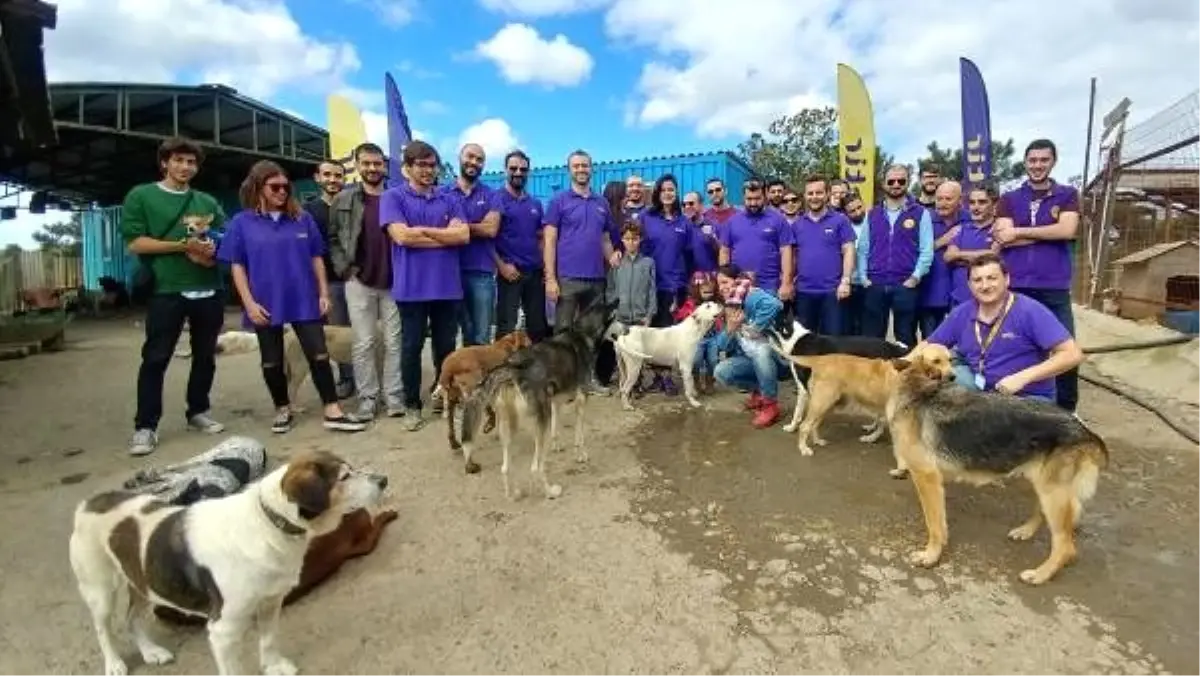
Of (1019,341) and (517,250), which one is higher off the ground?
(517,250)

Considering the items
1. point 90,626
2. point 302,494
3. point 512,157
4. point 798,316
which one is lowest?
point 90,626

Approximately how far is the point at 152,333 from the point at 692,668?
4595 millimetres

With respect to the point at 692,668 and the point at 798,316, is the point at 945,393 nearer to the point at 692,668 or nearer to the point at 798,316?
the point at 692,668

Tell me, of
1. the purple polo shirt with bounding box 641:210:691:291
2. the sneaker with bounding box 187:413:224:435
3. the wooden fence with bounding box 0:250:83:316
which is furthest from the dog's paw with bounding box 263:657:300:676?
the wooden fence with bounding box 0:250:83:316

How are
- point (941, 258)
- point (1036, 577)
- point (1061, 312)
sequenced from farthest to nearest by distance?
1. point (941, 258)
2. point (1061, 312)
3. point (1036, 577)

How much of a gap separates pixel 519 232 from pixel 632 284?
118 centimetres

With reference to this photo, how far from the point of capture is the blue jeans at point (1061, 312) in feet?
17.0

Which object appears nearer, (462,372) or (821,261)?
(462,372)

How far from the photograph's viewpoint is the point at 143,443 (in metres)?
5.14

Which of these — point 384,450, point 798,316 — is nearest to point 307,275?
point 384,450

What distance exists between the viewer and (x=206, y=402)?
5809 mm

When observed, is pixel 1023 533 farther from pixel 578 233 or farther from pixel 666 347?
pixel 578 233

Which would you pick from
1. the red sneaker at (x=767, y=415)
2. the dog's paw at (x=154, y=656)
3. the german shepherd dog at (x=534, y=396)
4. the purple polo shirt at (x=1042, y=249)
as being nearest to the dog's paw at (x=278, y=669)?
the dog's paw at (x=154, y=656)

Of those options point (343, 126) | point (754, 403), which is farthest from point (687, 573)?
point (343, 126)
